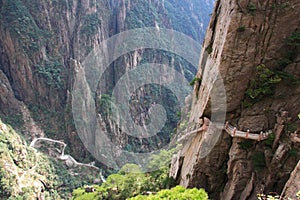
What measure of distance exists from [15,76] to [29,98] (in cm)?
424

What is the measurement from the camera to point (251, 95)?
38.8ft

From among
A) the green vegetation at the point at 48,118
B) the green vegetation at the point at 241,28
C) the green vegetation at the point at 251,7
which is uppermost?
the green vegetation at the point at 251,7

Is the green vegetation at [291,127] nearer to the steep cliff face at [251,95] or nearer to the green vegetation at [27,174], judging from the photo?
the steep cliff face at [251,95]

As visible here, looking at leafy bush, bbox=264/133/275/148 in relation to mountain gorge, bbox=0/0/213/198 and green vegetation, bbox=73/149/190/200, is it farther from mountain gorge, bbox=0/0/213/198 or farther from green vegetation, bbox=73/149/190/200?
mountain gorge, bbox=0/0/213/198

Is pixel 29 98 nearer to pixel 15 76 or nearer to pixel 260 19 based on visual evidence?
pixel 15 76

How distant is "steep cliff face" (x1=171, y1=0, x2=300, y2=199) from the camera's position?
10797mm

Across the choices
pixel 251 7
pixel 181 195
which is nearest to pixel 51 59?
pixel 251 7

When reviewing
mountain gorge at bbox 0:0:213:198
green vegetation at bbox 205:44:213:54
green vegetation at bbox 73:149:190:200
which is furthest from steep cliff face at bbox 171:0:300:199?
mountain gorge at bbox 0:0:213:198

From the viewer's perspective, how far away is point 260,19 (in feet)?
39.8

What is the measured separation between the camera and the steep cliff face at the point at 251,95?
10.8 m

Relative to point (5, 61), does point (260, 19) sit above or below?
above

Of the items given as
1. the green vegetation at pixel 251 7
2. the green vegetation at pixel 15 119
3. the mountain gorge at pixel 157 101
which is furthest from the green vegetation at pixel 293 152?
the green vegetation at pixel 15 119

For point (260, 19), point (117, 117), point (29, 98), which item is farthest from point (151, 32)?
point (260, 19)

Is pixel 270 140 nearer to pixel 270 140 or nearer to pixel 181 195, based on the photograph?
pixel 270 140
